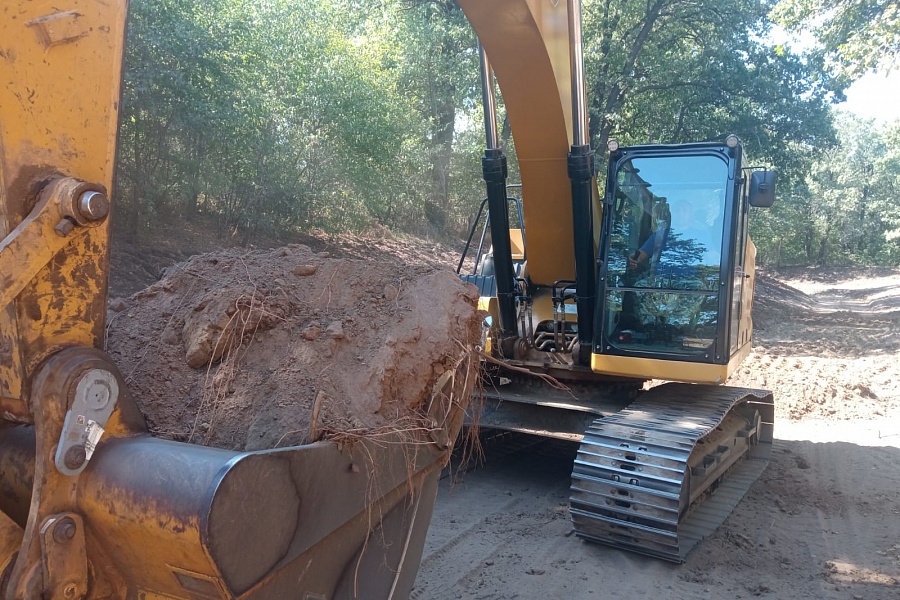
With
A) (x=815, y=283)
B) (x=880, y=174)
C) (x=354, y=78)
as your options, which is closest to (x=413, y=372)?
(x=354, y=78)

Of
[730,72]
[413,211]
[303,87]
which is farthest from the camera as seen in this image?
[413,211]

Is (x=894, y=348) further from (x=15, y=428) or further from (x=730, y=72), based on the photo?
(x=15, y=428)

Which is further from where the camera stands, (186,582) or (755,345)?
(755,345)

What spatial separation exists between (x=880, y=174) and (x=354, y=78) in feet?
151

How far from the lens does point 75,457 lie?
1.91m

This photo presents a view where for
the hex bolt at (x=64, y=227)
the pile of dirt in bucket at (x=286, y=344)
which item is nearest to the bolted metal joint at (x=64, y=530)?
the pile of dirt in bucket at (x=286, y=344)

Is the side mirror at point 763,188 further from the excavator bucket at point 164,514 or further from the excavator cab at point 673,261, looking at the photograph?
the excavator bucket at point 164,514

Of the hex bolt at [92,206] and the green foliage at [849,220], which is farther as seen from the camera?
the green foliage at [849,220]

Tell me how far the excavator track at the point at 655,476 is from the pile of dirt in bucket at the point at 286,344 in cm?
200

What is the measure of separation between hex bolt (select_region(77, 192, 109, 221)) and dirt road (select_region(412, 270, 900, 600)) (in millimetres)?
2734

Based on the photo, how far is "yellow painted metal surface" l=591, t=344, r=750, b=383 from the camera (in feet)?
17.0

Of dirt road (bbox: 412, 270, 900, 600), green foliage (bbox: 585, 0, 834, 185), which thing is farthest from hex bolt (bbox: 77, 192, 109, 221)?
green foliage (bbox: 585, 0, 834, 185)

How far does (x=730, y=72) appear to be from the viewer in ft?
49.6

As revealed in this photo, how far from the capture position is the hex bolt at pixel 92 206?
1926 millimetres
